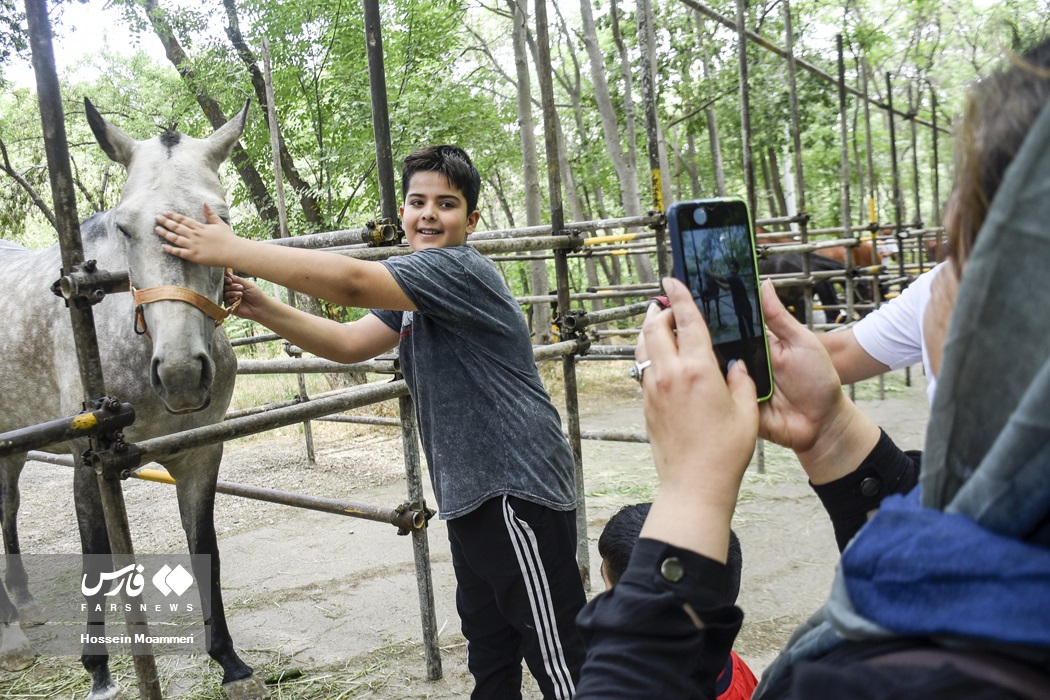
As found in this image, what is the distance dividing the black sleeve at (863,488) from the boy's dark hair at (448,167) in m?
1.44

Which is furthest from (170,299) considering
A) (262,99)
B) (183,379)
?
(262,99)

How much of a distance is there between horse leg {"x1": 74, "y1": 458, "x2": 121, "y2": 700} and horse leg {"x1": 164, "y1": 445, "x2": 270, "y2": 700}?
0.95ft

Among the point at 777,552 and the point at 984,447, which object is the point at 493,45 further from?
the point at 984,447

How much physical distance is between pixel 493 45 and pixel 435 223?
18457mm

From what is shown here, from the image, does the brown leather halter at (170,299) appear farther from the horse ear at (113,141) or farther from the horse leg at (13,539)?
the horse leg at (13,539)

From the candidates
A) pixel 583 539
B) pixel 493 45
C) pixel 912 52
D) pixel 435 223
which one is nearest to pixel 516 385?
pixel 435 223

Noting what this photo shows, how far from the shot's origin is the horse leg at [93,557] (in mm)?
2809

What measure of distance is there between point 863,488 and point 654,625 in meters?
0.47

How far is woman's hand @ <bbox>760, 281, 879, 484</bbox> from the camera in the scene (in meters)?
0.96

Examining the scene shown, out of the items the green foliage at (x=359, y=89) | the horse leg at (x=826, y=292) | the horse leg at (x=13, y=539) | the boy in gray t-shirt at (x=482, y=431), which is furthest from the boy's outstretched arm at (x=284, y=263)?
the horse leg at (x=826, y=292)

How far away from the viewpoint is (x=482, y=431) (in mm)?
2086

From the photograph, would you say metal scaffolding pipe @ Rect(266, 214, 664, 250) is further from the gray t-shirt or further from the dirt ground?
the dirt ground

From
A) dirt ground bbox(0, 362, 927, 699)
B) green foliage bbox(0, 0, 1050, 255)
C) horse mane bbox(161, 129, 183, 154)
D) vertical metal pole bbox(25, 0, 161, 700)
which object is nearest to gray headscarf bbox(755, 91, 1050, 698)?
vertical metal pole bbox(25, 0, 161, 700)

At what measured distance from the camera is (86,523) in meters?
2.81
